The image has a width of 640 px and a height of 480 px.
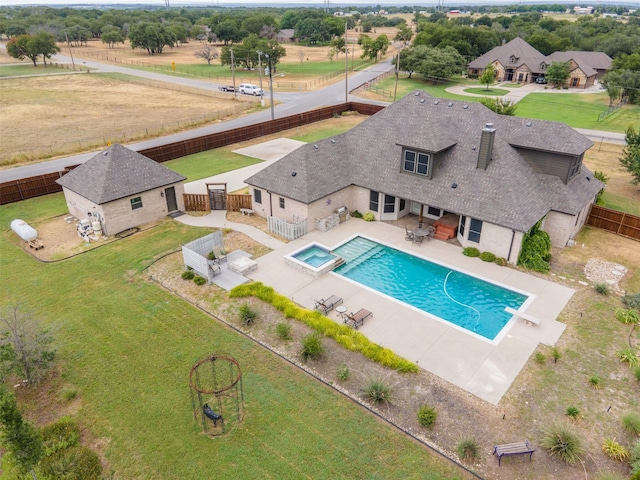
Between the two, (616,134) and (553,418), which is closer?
(553,418)

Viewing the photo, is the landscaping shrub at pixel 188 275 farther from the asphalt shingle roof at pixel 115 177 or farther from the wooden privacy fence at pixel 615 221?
the wooden privacy fence at pixel 615 221

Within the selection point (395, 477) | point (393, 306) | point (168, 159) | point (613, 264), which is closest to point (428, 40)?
point (168, 159)

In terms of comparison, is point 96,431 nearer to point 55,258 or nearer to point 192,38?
point 55,258

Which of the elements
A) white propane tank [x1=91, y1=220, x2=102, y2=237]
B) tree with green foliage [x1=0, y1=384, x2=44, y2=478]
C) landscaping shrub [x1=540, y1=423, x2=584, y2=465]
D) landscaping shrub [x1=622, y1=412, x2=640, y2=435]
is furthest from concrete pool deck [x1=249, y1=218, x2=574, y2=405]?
tree with green foliage [x1=0, y1=384, x2=44, y2=478]

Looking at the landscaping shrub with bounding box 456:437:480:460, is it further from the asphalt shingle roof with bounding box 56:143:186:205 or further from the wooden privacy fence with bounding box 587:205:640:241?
the asphalt shingle roof with bounding box 56:143:186:205

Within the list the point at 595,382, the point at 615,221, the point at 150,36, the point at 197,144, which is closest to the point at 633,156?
the point at 615,221

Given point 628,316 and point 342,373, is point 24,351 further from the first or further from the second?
point 628,316

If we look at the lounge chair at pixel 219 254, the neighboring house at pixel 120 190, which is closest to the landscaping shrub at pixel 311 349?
the lounge chair at pixel 219 254
